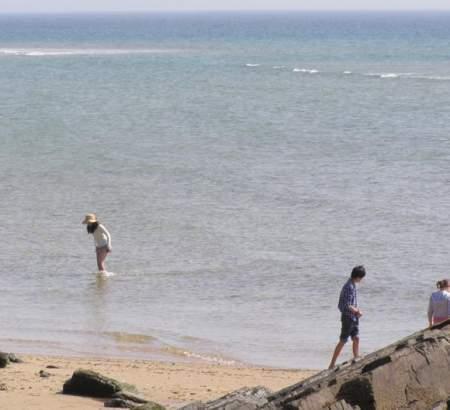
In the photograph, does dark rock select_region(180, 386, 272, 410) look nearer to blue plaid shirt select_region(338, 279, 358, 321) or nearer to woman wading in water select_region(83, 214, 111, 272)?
blue plaid shirt select_region(338, 279, 358, 321)

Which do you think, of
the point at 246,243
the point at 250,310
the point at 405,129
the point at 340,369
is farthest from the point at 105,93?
the point at 340,369

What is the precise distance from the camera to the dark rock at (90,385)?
39.7 feet

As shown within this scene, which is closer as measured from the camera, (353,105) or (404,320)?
(404,320)

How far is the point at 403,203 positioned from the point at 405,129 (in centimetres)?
1444

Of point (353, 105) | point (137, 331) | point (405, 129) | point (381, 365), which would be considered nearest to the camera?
point (381, 365)

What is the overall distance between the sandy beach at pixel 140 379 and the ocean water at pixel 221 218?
0.89 m

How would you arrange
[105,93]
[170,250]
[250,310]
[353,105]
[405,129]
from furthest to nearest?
[105,93] → [353,105] → [405,129] → [170,250] → [250,310]

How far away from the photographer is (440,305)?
13.1 m

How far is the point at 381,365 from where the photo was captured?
8172 millimetres

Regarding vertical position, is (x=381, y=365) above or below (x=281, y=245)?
above

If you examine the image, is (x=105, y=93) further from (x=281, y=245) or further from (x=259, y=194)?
(x=281, y=245)

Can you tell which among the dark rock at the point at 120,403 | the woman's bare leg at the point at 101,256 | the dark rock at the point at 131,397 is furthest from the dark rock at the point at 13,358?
the woman's bare leg at the point at 101,256

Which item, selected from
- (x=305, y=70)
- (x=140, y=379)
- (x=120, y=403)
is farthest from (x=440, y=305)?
(x=305, y=70)

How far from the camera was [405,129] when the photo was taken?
1576 inches
